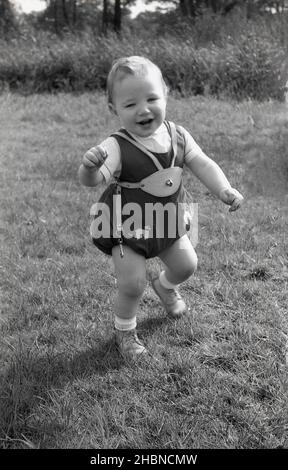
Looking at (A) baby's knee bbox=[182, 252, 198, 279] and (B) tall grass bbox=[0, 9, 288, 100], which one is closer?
(A) baby's knee bbox=[182, 252, 198, 279]

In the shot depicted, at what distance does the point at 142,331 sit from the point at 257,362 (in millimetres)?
640

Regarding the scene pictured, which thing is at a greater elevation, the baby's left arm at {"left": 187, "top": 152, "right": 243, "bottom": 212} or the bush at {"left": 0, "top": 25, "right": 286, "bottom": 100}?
the baby's left arm at {"left": 187, "top": 152, "right": 243, "bottom": 212}

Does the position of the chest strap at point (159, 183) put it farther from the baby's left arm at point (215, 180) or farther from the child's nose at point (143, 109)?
the child's nose at point (143, 109)

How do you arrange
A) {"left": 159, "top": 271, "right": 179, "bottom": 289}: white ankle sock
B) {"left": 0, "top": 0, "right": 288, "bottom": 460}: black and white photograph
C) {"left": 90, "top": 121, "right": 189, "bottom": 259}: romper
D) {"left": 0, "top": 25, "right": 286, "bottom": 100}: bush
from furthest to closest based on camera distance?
{"left": 0, "top": 25, "right": 286, "bottom": 100}: bush → {"left": 159, "top": 271, "right": 179, "bottom": 289}: white ankle sock → {"left": 90, "top": 121, "right": 189, "bottom": 259}: romper → {"left": 0, "top": 0, "right": 288, "bottom": 460}: black and white photograph

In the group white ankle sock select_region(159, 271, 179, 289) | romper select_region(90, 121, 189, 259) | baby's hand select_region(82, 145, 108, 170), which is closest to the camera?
baby's hand select_region(82, 145, 108, 170)

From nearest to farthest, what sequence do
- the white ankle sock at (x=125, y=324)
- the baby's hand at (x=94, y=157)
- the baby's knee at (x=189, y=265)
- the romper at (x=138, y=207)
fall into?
1. the baby's hand at (x=94, y=157)
2. the romper at (x=138, y=207)
3. the white ankle sock at (x=125, y=324)
4. the baby's knee at (x=189, y=265)

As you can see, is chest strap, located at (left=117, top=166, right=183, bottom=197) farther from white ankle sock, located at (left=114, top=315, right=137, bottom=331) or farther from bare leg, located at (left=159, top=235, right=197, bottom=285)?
white ankle sock, located at (left=114, top=315, right=137, bottom=331)
